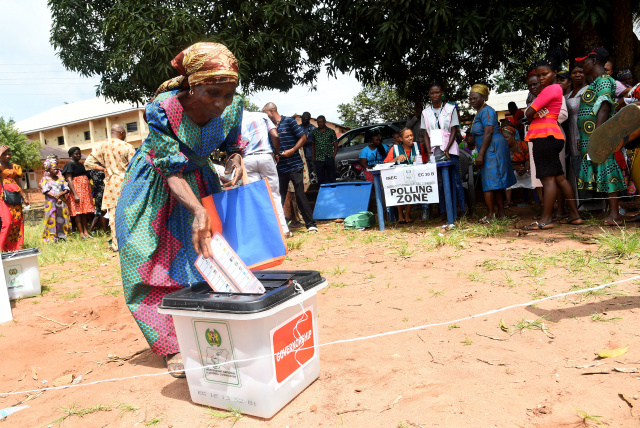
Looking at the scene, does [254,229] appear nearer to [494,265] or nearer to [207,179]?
[207,179]

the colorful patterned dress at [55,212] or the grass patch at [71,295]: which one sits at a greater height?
the colorful patterned dress at [55,212]

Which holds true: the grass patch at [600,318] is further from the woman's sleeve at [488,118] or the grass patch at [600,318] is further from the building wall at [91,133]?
the building wall at [91,133]

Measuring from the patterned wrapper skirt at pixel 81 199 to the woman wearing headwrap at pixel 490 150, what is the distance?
6902mm

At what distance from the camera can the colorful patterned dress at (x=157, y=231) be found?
2418 mm

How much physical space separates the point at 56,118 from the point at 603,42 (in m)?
39.2

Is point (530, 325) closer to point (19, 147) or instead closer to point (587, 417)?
point (587, 417)

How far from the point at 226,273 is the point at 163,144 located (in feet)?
2.42

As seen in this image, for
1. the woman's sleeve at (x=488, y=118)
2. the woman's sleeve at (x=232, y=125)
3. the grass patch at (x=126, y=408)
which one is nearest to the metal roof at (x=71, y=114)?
the woman's sleeve at (x=488, y=118)

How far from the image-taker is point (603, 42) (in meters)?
6.85

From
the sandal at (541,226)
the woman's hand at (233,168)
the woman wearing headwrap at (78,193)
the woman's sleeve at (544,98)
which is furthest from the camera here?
the woman wearing headwrap at (78,193)

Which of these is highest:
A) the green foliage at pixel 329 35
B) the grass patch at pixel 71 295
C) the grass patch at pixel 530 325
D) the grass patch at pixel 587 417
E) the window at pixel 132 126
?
the window at pixel 132 126

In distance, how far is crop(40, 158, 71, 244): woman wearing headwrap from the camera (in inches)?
322

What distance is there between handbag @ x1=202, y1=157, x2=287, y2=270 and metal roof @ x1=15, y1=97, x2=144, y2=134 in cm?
3057

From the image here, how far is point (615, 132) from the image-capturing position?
2438 mm
